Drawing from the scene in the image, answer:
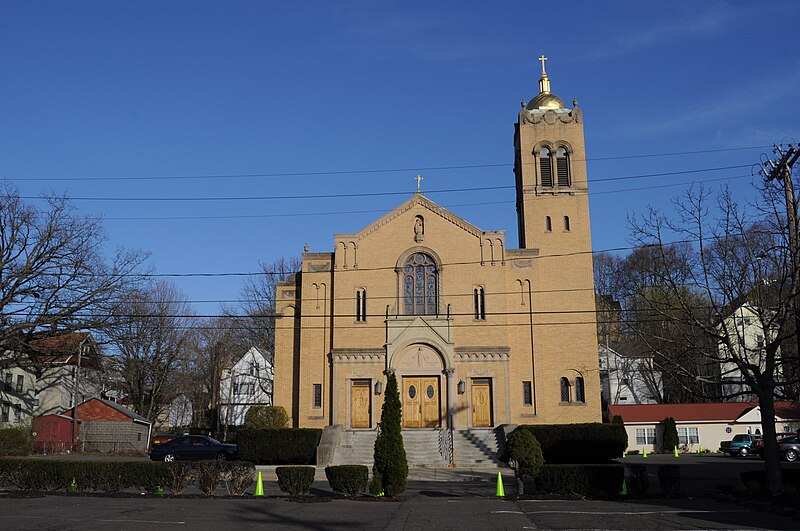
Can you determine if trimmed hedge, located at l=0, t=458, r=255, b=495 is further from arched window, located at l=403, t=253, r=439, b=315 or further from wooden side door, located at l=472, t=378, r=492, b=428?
arched window, located at l=403, t=253, r=439, b=315

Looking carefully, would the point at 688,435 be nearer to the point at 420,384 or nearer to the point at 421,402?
the point at 421,402

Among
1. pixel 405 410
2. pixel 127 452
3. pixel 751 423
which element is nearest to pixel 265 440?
pixel 405 410

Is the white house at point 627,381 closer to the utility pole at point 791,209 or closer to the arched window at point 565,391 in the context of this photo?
the arched window at point 565,391

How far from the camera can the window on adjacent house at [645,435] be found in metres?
49.9

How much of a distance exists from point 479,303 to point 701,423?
20.8 metres

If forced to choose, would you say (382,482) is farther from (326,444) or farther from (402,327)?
(402,327)

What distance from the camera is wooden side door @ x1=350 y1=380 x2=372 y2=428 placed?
37.2 metres

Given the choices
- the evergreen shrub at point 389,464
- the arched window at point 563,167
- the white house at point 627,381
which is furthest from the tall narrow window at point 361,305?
the white house at point 627,381

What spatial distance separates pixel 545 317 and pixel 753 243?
1617cm

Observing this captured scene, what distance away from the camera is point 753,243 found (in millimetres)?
22594

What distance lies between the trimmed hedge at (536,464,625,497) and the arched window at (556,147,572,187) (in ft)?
69.9

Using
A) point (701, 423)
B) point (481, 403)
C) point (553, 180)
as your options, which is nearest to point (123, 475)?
point (481, 403)

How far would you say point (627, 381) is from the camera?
203 feet

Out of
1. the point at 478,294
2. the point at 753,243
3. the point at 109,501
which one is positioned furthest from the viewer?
the point at 478,294
